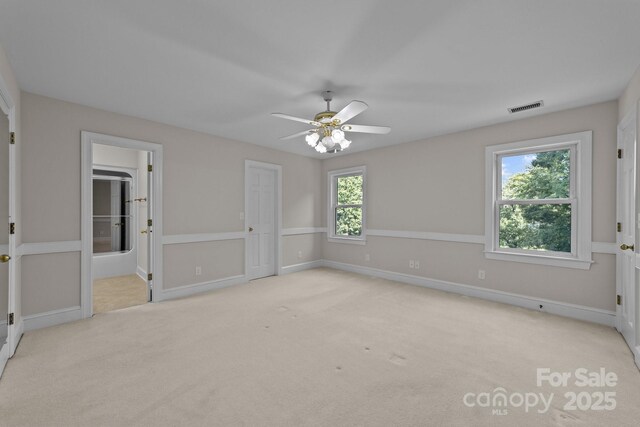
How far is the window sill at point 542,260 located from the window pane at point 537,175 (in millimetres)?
751

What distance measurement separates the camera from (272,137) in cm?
458

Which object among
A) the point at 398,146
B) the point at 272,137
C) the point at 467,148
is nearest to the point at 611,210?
the point at 467,148

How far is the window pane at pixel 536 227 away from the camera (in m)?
3.48

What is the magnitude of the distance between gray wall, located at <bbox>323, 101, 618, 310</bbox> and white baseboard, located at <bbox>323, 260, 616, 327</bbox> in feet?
0.21

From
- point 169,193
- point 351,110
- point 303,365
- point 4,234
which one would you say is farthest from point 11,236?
point 351,110

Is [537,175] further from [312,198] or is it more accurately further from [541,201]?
[312,198]

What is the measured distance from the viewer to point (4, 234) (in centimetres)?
230

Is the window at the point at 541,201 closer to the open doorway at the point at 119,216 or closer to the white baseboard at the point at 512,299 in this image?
the white baseboard at the point at 512,299

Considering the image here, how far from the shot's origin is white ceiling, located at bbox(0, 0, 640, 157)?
5.73ft

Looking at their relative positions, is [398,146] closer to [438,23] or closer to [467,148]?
[467,148]

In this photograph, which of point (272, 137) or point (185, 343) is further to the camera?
point (272, 137)

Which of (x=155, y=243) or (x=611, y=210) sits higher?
(x=611, y=210)

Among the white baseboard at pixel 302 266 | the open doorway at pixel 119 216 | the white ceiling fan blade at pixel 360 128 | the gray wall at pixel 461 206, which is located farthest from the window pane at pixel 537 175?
the open doorway at pixel 119 216

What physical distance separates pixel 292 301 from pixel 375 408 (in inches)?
87.1
